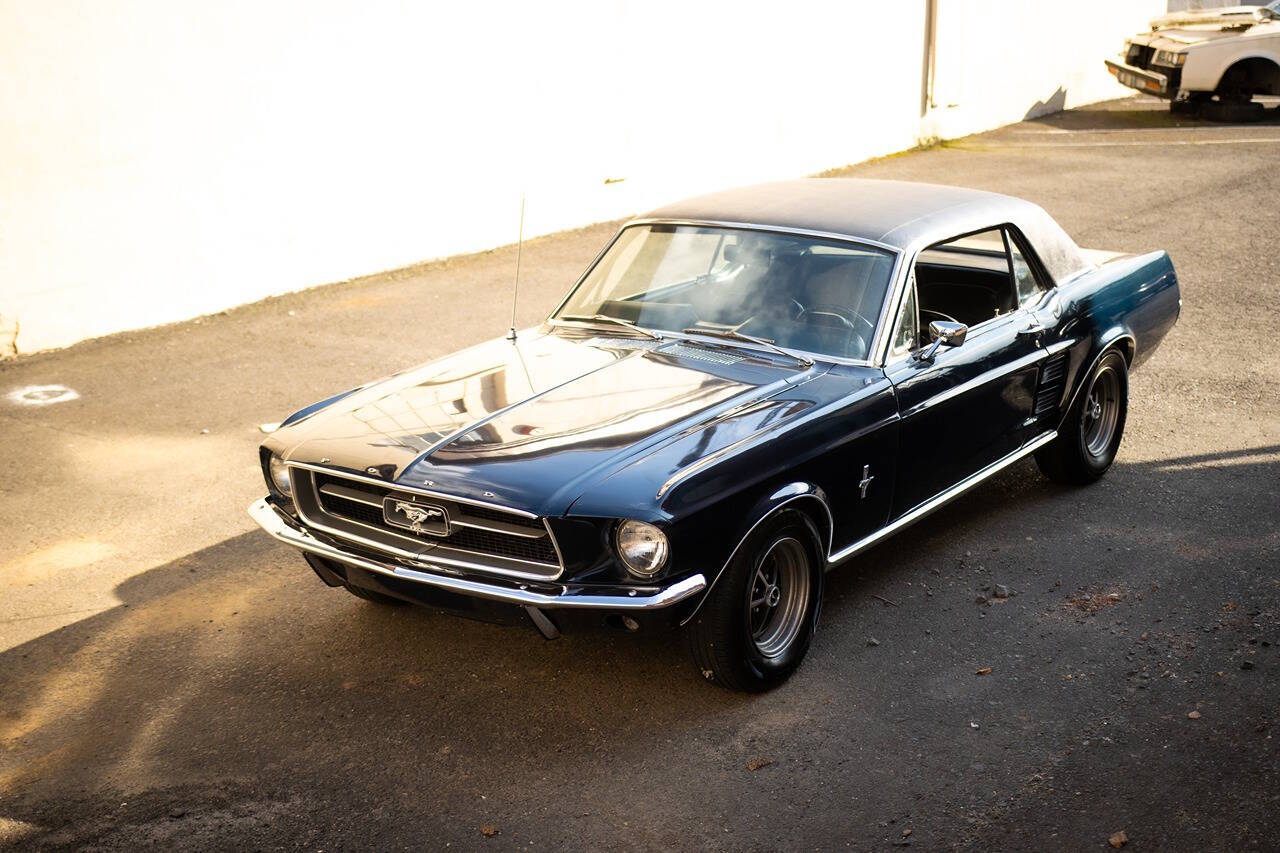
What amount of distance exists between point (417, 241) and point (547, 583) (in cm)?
817

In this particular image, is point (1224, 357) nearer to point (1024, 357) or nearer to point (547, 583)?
point (1024, 357)

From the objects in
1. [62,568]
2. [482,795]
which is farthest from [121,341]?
[482,795]

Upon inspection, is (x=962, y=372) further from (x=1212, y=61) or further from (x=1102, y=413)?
(x=1212, y=61)

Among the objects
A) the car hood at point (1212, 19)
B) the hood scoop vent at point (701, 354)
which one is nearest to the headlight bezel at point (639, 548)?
the hood scoop vent at point (701, 354)

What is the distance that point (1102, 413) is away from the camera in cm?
647

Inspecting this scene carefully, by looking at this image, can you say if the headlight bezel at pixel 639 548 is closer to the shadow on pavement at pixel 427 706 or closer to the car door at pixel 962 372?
the shadow on pavement at pixel 427 706

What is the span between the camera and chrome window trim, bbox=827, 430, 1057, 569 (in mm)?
4785

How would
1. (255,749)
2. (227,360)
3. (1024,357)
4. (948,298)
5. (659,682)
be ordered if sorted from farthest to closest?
(227,360)
(948,298)
(1024,357)
(659,682)
(255,749)

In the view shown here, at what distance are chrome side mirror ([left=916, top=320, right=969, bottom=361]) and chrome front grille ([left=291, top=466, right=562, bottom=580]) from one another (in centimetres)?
186

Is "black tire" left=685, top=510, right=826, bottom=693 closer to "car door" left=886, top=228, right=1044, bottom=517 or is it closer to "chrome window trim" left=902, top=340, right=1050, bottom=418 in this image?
"car door" left=886, top=228, right=1044, bottom=517

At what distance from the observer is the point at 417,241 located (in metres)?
11.7

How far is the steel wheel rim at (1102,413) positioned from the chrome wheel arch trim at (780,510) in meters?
2.26

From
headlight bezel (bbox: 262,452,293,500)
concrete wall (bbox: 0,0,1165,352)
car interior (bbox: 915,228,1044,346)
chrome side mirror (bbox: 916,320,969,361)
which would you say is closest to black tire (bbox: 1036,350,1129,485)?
car interior (bbox: 915,228,1044,346)

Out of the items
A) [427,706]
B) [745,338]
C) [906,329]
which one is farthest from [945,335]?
[427,706]
